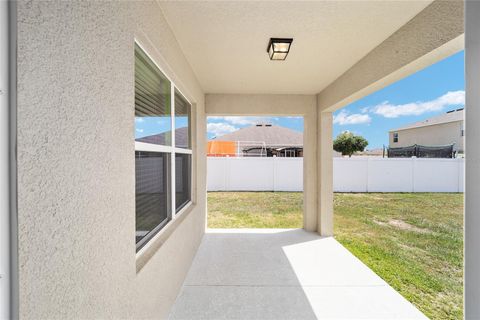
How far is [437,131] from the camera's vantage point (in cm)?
2053

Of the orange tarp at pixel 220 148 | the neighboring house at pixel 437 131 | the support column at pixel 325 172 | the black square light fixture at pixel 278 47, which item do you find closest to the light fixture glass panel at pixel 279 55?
the black square light fixture at pixel 278 47

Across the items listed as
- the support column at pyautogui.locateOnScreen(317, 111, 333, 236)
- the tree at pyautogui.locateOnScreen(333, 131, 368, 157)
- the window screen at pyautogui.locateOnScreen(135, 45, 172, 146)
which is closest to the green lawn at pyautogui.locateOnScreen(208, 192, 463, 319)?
the support column at pyautogui.locateOnScreen(317, 111, 333, 236)

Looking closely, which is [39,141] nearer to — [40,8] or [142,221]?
[40,8]

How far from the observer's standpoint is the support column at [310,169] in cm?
516

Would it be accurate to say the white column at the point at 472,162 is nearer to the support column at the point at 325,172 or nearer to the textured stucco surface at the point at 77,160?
the textured stucco surface at the point at 77,160

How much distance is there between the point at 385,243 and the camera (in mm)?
4840

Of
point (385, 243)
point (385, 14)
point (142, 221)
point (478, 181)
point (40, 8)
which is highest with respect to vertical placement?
point (385, 14)

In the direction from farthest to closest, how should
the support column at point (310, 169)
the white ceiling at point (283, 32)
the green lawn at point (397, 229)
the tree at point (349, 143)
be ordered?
the tree at point (349, 143)
the support column at point (310, 169)
the green lawn at point (397, 229)
the white ceiling at point (283, 32)

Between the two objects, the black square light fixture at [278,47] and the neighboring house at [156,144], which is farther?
the black square light fixture at [278,47]

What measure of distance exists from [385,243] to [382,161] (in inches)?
299

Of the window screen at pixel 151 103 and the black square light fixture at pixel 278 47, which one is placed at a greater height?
the black square light fixture at pixel 278 47

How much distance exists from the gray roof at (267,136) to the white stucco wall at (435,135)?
11.1 meters

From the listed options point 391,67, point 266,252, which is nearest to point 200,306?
point 266,252

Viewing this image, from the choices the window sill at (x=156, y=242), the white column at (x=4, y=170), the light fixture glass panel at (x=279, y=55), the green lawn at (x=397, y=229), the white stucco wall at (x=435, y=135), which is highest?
the white stucco wall at (x=435, y=135)
